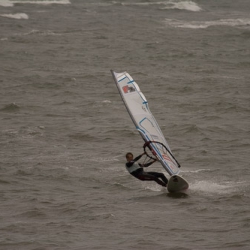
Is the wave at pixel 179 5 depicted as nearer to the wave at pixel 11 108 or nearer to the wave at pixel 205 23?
the wave at pixel 205 23

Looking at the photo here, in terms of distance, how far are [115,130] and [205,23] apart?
23598 mm

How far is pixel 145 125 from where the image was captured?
18.2m

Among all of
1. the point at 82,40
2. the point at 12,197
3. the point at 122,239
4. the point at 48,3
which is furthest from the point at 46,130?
the point at 48,3

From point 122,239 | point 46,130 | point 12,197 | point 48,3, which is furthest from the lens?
point 48,3

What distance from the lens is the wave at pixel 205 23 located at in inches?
1773

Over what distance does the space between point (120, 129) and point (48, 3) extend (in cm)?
3271

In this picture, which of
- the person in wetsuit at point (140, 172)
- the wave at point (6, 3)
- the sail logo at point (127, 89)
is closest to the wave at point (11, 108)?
the sail logo at point (127, 89)

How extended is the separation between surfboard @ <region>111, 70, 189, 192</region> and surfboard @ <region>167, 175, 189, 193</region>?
0.13 meters

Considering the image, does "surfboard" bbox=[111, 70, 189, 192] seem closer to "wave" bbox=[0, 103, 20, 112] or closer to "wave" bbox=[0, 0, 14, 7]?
"wave" bbox=[0, 103, 20, 112]

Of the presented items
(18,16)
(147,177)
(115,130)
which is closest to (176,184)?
(147,177)

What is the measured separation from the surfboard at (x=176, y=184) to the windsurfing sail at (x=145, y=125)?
158 mm

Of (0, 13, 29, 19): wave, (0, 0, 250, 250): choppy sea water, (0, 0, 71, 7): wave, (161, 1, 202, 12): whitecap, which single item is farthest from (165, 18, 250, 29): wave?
(0, 0, 71, 7): wave

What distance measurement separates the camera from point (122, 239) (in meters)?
14.8

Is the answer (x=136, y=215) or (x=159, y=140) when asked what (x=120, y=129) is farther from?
(x=136, y=215)
